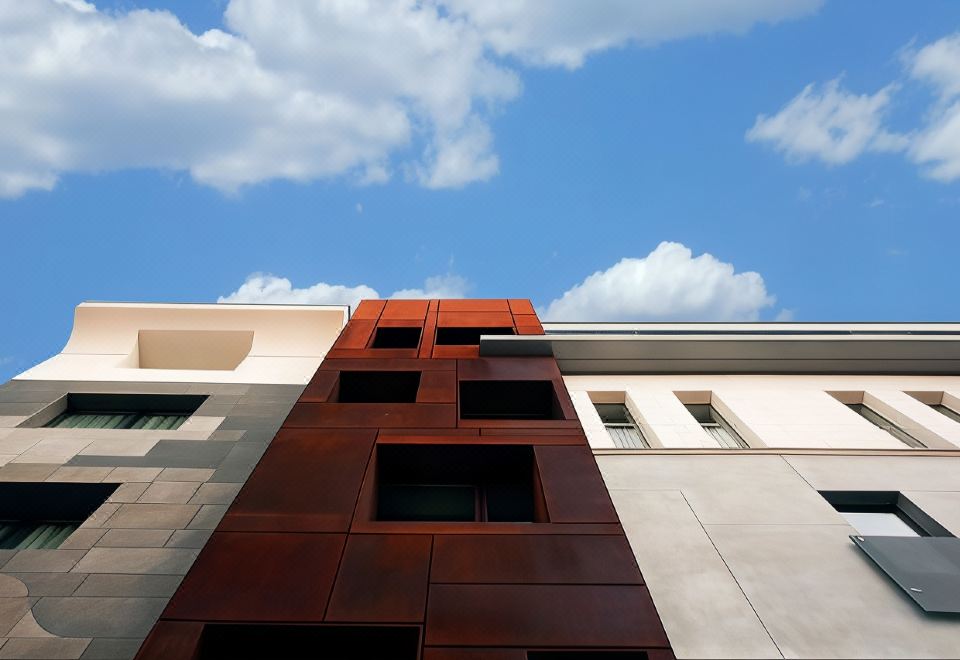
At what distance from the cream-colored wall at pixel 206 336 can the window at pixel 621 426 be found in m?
10.1

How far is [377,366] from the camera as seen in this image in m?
13.4

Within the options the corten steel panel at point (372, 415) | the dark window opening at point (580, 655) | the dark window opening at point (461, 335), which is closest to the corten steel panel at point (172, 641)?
the dark window opening at point (580, 655)

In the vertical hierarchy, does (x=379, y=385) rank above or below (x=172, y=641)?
above

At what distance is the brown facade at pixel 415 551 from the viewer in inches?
235

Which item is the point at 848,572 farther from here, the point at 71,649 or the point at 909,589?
the point at 71,649

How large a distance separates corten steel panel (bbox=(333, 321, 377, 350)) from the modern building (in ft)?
0.39

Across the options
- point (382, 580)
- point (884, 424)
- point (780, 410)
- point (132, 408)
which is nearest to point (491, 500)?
point (382, 580)

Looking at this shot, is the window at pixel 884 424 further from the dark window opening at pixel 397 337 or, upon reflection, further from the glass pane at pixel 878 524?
the dark window opening at pixel 397 337

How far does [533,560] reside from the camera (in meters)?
6.90

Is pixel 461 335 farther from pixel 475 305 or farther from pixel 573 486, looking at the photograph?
pixel 573 486

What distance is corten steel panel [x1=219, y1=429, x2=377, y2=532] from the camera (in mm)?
7582

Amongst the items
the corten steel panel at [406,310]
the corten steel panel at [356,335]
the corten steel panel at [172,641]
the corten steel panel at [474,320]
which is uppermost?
the corten steel panel at [406,310]

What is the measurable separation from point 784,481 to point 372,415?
9.33 m

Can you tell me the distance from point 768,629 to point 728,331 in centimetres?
1509
